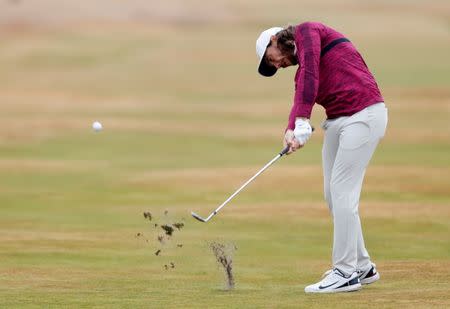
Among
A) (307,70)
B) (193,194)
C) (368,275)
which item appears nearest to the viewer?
(307,70)

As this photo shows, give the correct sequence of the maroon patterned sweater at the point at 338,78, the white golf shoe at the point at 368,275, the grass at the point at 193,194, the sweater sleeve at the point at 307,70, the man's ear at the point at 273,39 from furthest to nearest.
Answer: the grass at the point at 193,194 < the white golf shoe at the point at 368,275 < the man's ear at the point at 273,39 < the maroon patterned sweater at the point at 338,78 < the sweater sleeve at the point at 307,70

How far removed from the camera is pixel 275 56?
419 inches

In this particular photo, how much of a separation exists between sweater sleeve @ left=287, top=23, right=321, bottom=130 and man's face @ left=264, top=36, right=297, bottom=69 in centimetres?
24

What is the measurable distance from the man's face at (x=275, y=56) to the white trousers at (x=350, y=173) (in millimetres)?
605

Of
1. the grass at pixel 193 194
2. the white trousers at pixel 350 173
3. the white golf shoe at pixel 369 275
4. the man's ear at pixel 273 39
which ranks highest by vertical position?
the man's ear at pixel 273 39

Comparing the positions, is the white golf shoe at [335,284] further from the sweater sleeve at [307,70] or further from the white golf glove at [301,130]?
the sweater sleeve at [307,70]

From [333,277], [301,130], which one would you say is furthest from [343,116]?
[333,277]

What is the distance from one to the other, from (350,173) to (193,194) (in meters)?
12.0

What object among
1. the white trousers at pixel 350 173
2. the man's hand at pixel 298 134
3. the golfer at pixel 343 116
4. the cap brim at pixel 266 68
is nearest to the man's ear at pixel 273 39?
the golfer at pixel 343 116

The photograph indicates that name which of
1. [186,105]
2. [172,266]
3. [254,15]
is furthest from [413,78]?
[172,266]

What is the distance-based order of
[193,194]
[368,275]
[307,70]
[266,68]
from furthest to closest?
[193,194], [368,275], [266,68], [307,70]

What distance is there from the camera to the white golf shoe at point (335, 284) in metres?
10.6

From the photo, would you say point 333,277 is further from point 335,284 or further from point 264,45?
point 264,45

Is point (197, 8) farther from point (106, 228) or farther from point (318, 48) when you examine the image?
point (318, 48)
